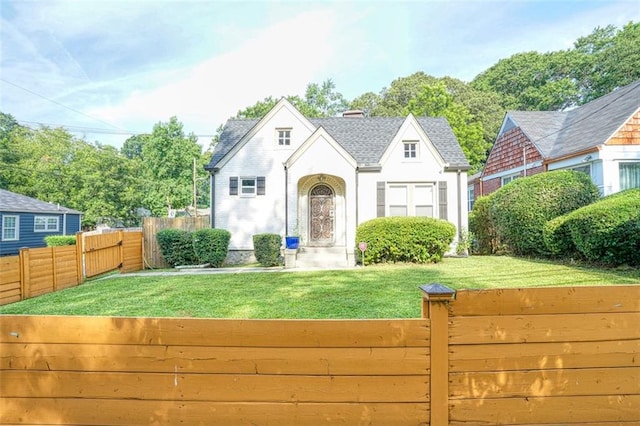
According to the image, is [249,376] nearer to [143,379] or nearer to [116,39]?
[143,379]

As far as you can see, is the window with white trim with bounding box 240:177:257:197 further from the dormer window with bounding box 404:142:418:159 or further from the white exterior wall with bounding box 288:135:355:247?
the dormer window with bounding box 404:142:418:159

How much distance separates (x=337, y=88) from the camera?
124 ft

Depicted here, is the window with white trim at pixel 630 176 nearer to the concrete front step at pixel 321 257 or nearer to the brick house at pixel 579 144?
the brick house at pixel 579 144

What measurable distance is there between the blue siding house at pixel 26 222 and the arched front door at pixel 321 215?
17.2m

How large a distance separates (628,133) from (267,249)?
13667 mm

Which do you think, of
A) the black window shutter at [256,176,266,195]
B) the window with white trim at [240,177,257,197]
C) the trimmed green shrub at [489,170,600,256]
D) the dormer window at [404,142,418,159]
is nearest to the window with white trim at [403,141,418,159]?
the dormer window at [404,142,418,159]

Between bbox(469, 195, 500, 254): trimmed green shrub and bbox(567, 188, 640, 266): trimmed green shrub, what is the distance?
14.9 ft

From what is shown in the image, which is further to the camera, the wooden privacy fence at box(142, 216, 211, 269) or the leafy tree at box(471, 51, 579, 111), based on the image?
the leafy tree at box(471, 51, 579, 111)

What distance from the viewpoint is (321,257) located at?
40.4 feet

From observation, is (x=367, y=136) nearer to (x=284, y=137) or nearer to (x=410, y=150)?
(x=410, y=150)

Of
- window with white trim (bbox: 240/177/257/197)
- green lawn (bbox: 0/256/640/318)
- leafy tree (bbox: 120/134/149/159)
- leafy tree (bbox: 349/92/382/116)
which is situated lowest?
green lawn (bbox: 0/256/640/318)

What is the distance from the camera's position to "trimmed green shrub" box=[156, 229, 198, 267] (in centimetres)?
1184

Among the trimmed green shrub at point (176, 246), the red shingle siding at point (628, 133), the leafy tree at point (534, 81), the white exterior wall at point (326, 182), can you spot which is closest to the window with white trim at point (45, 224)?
the trimmed green shrub at point (176, 246)

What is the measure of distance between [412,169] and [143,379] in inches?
504
